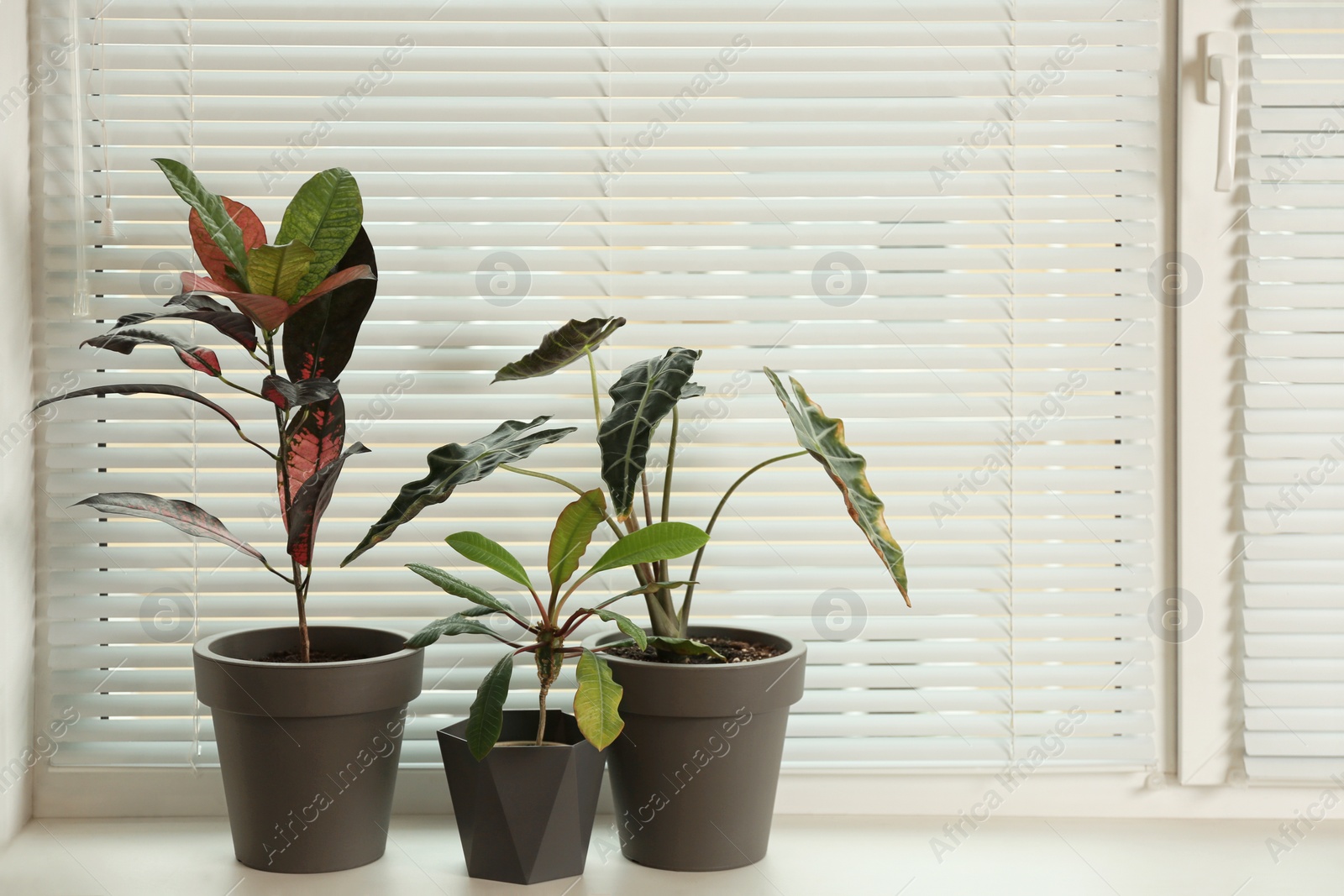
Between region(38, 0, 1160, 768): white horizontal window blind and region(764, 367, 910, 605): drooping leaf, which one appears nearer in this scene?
region(764, 367, 910, 605): drooping leaf

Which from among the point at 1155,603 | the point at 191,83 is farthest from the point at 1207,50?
the point at 191,83

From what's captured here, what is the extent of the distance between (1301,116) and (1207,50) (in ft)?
0.55

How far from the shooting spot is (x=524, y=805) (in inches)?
44.1

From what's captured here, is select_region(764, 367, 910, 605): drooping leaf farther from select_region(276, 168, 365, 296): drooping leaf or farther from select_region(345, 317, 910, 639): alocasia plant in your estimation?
select_region(276, 168, 365, 296): drooping leaf

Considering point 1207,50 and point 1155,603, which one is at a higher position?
point 1207,50

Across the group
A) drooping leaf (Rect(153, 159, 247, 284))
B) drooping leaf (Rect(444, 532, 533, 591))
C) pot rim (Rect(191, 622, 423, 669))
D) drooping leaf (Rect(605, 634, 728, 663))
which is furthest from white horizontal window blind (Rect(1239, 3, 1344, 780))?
drooping leaf (Rect(153, 159, 247, 284))

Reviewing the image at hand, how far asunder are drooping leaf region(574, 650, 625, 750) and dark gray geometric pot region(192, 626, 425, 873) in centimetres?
26

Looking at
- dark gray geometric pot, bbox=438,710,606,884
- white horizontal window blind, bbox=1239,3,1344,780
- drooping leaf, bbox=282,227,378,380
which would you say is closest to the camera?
dark gray geometric pot, bbox=438,710,606,884

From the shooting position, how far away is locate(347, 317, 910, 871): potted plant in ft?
3.55

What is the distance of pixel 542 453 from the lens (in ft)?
4.49

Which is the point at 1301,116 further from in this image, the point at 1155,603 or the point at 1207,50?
the point at 1155,603

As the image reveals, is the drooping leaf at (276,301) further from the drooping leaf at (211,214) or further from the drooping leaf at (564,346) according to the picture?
the drooping leaf at (564,346)

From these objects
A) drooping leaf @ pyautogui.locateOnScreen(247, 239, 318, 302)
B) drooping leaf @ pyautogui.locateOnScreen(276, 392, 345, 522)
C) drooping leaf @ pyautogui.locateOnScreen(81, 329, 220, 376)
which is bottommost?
drooping leaf @ pyautogui.locateOnScreen(276, 392, 345, 522)

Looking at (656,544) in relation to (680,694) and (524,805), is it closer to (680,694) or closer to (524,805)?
(680,694)
